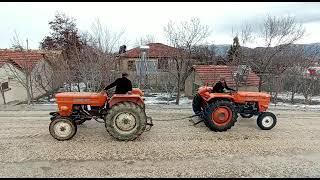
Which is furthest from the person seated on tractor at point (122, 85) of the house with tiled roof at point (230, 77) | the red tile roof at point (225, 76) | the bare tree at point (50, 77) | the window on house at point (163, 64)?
the window on house at point (163, 64)

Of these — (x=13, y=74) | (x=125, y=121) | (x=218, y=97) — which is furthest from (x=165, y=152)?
(x=13, y=74)

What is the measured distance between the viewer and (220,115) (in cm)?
771

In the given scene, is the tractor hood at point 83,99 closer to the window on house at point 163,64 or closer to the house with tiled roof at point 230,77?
the house with tiled roof at point 230,77

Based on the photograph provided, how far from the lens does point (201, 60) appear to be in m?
21.3

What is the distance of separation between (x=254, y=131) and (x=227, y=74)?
20.5 ft

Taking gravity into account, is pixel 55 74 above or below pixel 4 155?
above

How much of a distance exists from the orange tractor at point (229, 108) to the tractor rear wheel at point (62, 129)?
11.1ft

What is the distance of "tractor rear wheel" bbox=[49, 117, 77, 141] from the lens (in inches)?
263

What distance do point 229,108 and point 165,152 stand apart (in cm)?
245

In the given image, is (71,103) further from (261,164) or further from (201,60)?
(201,60)

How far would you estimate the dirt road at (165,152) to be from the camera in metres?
5.24

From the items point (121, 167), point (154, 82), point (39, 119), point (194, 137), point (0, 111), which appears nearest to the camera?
point (121, 167)

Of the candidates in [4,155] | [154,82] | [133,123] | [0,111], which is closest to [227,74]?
[154,82]

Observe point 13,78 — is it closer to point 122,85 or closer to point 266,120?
point 122,85
